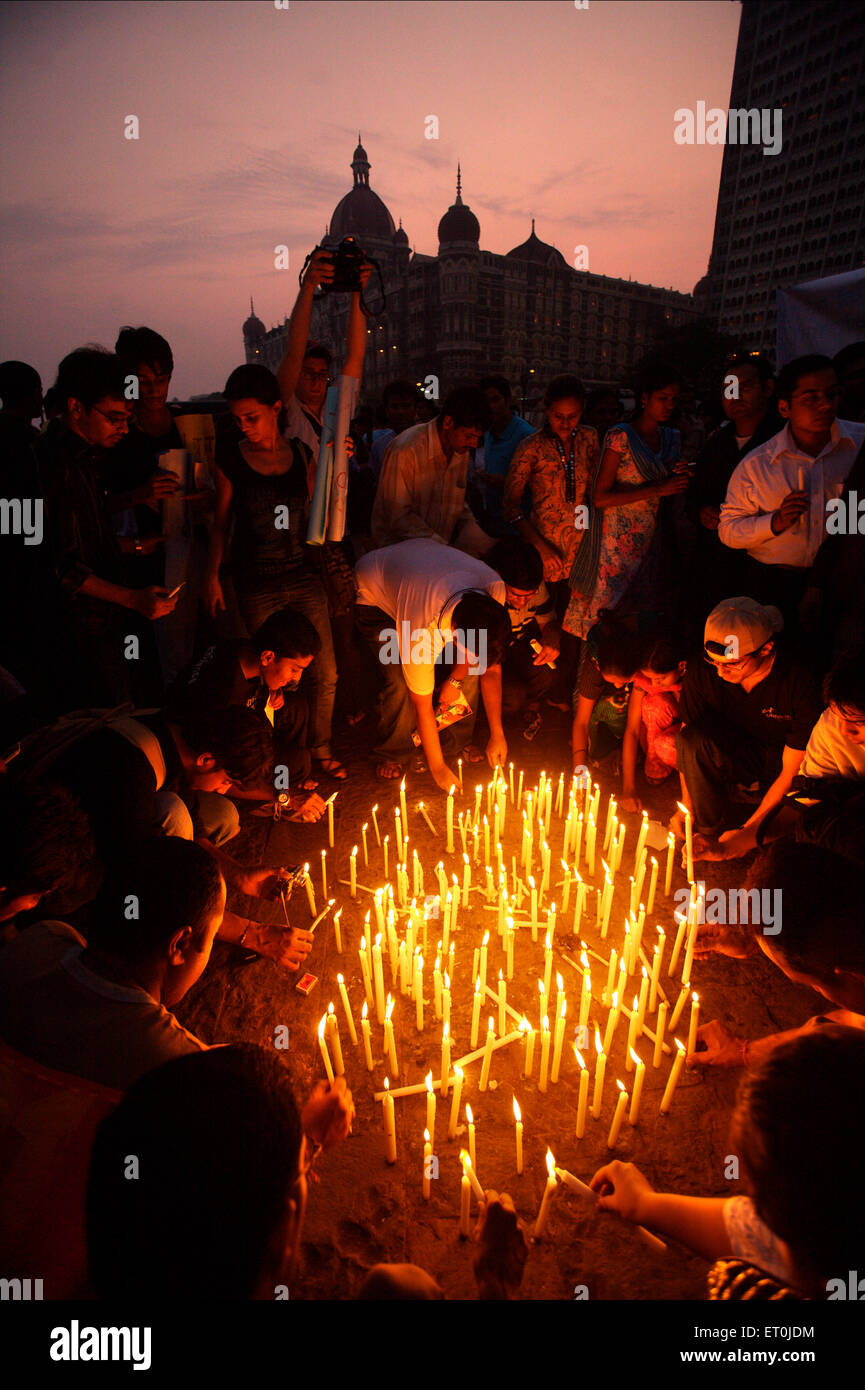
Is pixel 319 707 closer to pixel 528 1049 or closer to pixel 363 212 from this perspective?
pixel 528 1049

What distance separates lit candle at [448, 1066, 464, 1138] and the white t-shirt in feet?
7.39

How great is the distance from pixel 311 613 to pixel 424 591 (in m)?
0.79

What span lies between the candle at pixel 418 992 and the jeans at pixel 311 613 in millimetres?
2141

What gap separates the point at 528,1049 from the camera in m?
2.57

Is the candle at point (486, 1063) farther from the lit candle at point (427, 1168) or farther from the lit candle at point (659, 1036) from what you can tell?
the lit candle at point (659, 1036)

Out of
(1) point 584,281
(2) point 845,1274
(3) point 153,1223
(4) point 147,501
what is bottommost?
(2) point 845,1274

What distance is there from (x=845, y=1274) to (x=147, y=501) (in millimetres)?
4404

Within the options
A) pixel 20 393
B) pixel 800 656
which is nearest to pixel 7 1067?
pixel 800 656

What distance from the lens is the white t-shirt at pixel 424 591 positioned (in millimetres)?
3996

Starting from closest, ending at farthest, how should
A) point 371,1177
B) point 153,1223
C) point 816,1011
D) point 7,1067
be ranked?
point 153,1223 → point 7,1067 → point 371,1177 → point 816,1011

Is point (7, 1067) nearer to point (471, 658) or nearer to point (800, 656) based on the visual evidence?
point (471, 658)

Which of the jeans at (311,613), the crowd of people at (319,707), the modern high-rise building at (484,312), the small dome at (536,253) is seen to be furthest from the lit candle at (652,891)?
the small dome at (536,253)

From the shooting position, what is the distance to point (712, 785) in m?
3.99

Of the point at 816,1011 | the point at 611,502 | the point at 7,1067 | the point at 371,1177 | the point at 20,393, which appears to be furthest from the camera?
the point at 20,393
